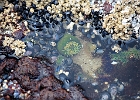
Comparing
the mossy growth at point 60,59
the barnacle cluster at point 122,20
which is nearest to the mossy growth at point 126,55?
the barnacle cluster at point 122,20

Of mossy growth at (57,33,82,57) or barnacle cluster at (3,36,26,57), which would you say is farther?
mossy growth at (57,33,82,57)

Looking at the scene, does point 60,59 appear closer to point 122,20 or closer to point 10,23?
point 10,23

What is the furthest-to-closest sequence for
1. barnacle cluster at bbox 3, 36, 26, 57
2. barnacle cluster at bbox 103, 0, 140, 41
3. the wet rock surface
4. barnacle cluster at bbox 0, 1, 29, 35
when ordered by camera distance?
barnacle cluster at bbox 0, 1, 29, 35
barnacle cluster at bbox 103, 0, 140, 41
barnacle cluster at bbox 3, 36, 26, 57
the wet rock surface

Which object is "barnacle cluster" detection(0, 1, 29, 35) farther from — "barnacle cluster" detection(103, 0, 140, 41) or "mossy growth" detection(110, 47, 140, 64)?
"mossy growth" detection(110, 47, 140, 64)

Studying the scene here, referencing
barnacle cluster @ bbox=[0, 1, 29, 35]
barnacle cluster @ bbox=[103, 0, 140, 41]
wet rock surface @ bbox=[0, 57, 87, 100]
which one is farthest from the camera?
barnacle cluster @ bbox=[0, 1, 29, 35]

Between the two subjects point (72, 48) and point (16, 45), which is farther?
point (72, 48)

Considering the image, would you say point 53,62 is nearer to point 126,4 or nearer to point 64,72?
point 64,72

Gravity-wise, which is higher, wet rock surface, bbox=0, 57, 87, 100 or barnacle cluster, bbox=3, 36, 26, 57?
barnacle cluster, bbox=3, 36, 26, 57

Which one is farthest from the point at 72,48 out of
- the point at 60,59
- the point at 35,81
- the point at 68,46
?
the point at 35,81

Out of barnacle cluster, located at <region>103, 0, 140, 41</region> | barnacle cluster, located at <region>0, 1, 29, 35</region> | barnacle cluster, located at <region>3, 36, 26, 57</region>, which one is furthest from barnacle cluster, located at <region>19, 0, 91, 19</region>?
barnacle cluster, located at <region>3, 36, 26, 57</region>
